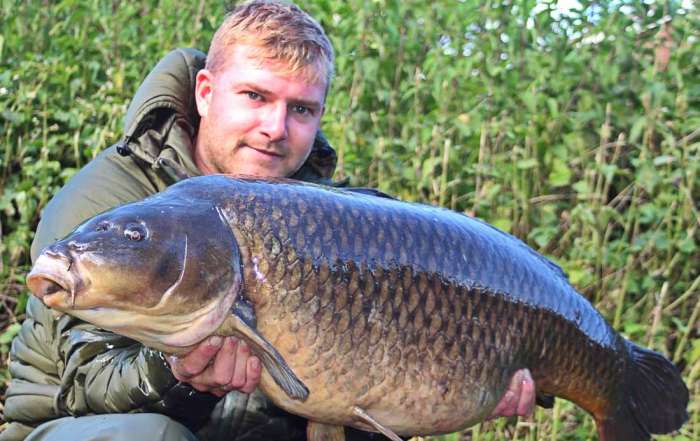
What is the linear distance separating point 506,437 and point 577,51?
1356 millimetres

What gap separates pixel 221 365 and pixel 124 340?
0.34 metres

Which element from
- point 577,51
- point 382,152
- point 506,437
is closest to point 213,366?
point 506,437

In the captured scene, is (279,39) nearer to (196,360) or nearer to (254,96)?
(254,96)

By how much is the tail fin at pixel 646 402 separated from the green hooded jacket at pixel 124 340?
2.25 ft

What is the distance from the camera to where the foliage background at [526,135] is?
3.46m

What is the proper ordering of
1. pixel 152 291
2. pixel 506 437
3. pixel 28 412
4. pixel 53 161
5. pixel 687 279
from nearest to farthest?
1. pixel 152 291
2. pixel 28 412
3. pixel 506 437
4. pixel 687 279
5. pixel 53 161

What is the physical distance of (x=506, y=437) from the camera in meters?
3.17

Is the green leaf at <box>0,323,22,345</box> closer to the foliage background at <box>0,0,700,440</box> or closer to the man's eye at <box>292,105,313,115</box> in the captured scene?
the foliage background at <box>0,0,700,440</box>

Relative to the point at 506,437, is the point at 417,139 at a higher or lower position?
higher

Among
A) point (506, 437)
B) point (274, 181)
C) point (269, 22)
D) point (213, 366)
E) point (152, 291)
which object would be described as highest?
point (269, 22)

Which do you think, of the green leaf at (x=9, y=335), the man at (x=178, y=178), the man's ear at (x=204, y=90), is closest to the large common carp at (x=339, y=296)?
the man at (x=178, y=178)

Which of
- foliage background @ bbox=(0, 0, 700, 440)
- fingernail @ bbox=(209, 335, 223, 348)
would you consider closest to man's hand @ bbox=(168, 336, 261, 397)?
fingernail @ bbox=(209, 335, 223, 348)

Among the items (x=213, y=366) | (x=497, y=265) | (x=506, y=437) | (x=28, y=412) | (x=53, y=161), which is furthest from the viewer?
Result: (x=53, y=161)

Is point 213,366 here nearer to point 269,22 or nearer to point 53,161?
point 269,22
